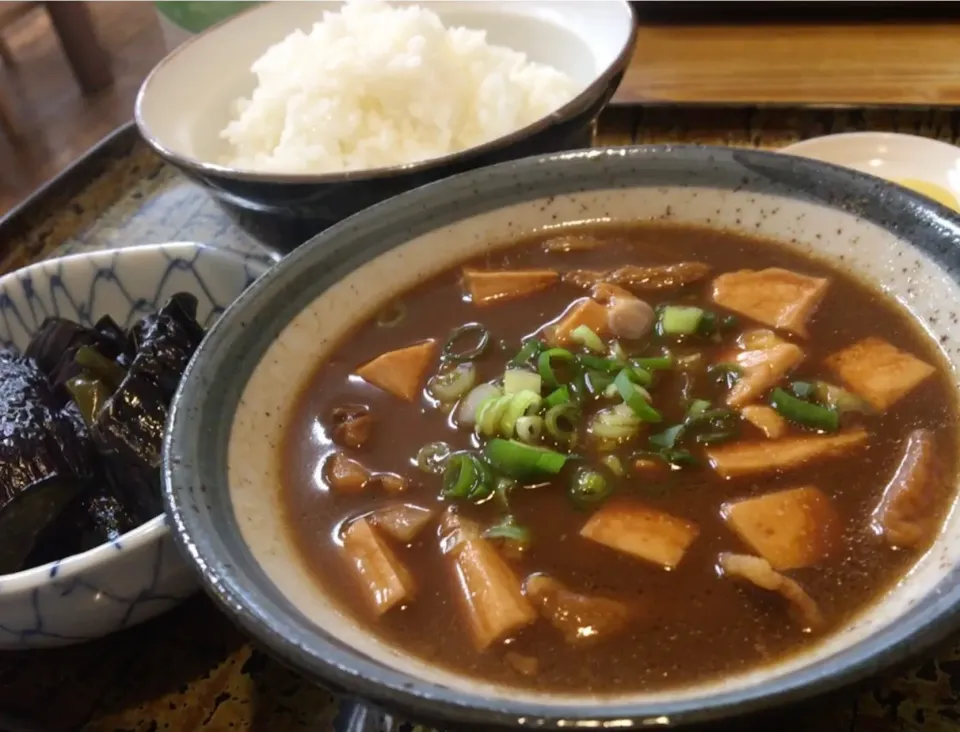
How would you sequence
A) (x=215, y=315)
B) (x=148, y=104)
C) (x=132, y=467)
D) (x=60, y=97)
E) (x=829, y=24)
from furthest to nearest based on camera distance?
1. (x=60, y=97)
2. (x=829, y=24)
3. (x=148, y=104)
4. (x=215, y=315)
5. (x=132, y=467)

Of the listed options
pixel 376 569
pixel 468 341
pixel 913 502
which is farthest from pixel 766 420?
pixel 376 569

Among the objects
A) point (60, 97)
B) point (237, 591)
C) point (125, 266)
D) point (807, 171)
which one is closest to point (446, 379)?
point (237, 591)

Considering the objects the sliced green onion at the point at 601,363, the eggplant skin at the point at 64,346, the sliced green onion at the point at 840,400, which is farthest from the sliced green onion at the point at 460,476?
the eggplant skin at the point at 64,346

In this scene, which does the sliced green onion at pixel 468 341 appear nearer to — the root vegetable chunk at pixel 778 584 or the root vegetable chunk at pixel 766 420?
the root vegetable chunk at pixel 766 420

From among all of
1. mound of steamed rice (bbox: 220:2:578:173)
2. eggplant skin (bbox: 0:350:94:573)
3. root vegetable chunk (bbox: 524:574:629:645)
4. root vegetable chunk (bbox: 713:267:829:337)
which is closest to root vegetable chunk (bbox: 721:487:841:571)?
root vegetable chunk (bbox: 524:574:629:645)

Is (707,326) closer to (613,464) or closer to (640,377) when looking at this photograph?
(640,377)

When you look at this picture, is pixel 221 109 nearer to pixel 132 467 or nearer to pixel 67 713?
pixel 132 467

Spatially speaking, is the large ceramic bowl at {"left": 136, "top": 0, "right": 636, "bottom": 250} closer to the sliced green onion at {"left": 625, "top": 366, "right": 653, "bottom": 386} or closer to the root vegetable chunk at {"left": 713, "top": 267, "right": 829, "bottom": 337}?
the root vegetable chunk at {"left": 713, "top": 267, "right": 829, "bottom": 337}
